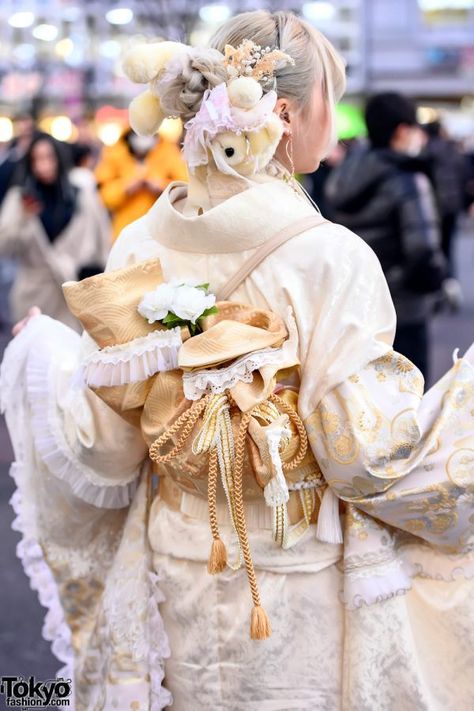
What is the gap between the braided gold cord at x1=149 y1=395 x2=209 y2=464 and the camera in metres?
1.97

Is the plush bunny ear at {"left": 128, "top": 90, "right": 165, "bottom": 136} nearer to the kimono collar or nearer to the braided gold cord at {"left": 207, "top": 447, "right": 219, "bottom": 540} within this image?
the kimono collar

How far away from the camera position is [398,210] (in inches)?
184

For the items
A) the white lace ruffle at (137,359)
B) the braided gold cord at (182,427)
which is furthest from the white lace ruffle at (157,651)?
the white lace ruffle at (137,359)

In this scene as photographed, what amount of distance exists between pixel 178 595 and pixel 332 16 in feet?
110

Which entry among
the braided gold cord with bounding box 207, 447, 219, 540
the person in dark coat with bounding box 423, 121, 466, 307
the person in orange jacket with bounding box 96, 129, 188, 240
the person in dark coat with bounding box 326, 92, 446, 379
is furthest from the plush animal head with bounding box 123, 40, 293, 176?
the person in dark coat with bounding box 423, 121, 466, 307

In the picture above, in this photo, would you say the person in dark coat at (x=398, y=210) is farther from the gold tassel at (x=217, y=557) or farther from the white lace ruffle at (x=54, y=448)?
the gold tassel at (x=217, y=557)

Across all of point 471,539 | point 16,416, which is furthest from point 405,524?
point 16,416

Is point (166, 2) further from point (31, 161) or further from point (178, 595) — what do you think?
point (178, 595)

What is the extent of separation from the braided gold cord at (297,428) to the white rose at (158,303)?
252 mm

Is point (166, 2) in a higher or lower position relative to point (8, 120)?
higher

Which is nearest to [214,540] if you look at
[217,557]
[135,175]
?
[217,557]

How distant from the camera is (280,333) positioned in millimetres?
1963

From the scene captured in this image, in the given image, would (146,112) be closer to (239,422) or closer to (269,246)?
(269,246)

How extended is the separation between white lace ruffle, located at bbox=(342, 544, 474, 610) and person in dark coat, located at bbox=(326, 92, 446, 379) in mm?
2618
